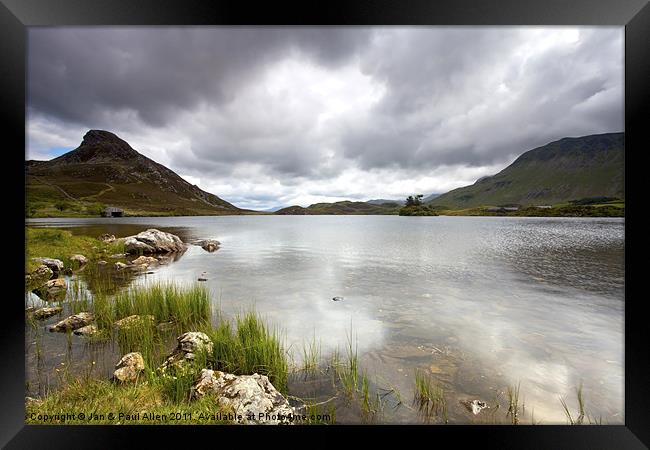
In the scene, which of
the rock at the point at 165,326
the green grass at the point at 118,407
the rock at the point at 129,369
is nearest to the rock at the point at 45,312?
the rock at the point at 165,326

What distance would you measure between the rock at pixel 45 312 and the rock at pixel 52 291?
1265 mm

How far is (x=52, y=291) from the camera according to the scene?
23.6 ft

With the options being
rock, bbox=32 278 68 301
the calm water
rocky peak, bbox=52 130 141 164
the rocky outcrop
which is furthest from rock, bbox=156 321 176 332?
rocky peak, bbox=52 130 141 164

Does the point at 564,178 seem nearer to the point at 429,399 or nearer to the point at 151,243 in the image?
the point at 429,399

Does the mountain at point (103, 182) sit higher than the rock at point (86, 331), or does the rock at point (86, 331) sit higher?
the mountain at point (103, 182)

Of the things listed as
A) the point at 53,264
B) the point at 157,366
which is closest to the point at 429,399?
the point at 157,366

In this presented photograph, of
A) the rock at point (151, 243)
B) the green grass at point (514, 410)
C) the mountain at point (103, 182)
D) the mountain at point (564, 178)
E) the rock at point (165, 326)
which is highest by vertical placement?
the mountain at point (564, 178)

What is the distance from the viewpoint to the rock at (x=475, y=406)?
134 inches

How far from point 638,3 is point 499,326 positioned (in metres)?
6.63

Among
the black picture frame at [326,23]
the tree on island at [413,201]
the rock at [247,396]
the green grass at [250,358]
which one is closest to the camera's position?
the black picture frame at [326,23]

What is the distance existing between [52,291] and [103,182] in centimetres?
7437

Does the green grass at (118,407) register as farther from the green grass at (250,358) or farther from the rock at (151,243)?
the rock at (151,243)

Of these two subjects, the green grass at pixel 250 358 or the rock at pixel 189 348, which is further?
the green grass at pixel 250 358

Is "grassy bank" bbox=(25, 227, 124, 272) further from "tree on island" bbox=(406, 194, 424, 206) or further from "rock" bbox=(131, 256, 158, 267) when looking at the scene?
"tree on island" bbox=(406, 194, 424, 206)
